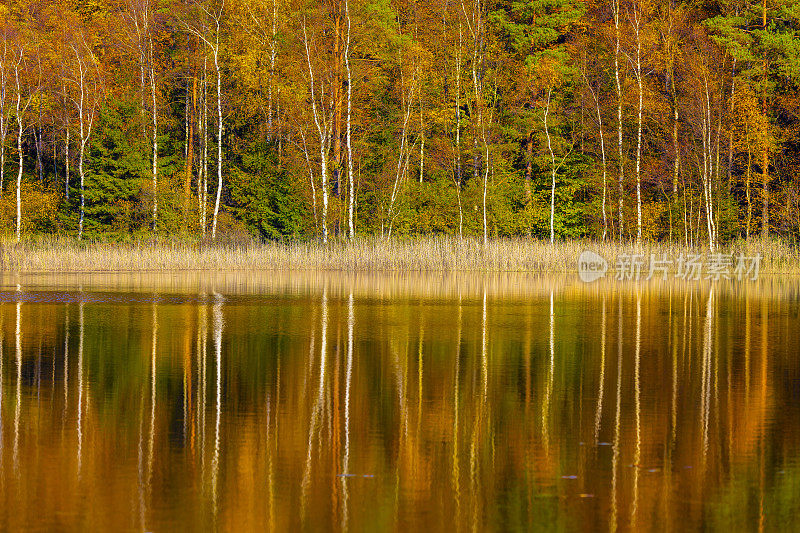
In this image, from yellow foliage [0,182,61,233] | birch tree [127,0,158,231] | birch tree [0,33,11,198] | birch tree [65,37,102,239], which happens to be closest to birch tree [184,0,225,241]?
birch tree [127,0,158,231]

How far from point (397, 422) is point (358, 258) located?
30849 mm

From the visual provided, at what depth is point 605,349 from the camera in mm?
17922

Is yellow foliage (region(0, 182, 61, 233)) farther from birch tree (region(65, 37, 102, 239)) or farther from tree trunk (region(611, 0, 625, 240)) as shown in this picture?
tree trunk (region(611, 0, 625, 240))

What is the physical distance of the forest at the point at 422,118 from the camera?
52156 millimetres

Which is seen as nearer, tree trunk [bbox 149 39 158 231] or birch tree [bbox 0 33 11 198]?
tree trunk [bbox 149 39 158 231]

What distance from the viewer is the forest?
171ft

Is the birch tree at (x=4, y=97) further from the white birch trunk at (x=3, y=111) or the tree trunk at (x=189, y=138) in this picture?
the tree trunk at (x=189, y=138)

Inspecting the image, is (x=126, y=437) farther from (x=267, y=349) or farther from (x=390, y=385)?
(x=267, y=349)

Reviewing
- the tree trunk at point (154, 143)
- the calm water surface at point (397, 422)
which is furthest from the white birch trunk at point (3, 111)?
the calm water surface at point (397, 422)

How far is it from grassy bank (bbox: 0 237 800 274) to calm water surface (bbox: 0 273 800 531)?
60.1 ft

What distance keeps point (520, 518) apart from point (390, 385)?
19.8 feet

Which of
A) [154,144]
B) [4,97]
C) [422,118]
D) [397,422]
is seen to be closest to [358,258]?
[422,118]

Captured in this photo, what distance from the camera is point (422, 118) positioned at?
54.9 metres

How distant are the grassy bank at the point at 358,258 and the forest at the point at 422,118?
21.7 ft
